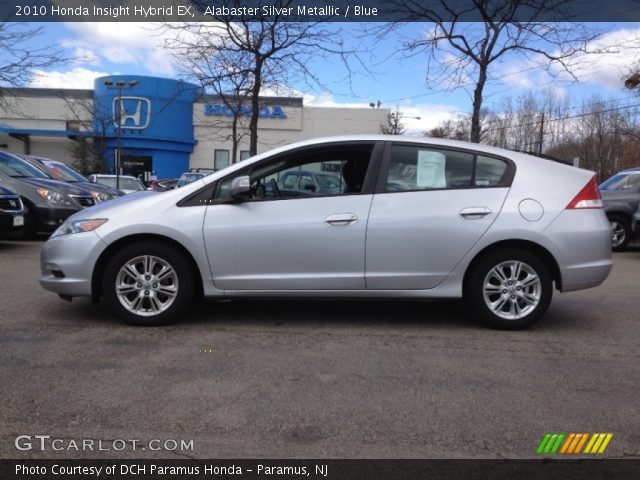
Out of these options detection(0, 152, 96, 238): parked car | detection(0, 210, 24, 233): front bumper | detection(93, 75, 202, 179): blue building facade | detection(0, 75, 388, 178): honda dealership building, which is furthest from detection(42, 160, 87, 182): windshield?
detection(93, 75, 202, 179): blue building facade

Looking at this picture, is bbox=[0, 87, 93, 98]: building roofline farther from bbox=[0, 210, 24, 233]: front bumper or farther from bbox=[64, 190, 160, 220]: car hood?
bbox=[64, 190, 160, 220]: car hood

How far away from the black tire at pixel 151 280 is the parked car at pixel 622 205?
9.58m

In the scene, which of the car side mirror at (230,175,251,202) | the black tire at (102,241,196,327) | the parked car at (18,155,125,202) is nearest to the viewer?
the car side mirror at (230,175,251,202)

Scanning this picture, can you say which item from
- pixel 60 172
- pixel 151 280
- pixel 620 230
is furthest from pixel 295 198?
pixel 60 172

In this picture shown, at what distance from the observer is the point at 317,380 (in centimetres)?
360

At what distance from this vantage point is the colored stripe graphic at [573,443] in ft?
9.09

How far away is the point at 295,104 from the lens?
129 ft

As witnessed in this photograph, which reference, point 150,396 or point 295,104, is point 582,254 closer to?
point 150,396

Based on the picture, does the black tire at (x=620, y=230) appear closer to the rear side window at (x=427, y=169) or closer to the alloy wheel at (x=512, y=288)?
the alloy wheel at (x=512, y=288)

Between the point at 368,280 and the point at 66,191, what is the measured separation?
791 cm

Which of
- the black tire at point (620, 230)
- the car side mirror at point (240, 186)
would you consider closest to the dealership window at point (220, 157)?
the black tire at point (620, 230)

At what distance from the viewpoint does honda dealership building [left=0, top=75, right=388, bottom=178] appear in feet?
122

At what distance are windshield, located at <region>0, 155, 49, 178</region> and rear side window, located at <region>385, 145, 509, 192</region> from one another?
28.0 feet

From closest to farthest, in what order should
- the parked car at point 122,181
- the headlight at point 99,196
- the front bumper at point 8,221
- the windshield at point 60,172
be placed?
the front bumper at point 8,221, the headlight at point 99,196, the windshield at point 60,172, the parked car at point 122,181
